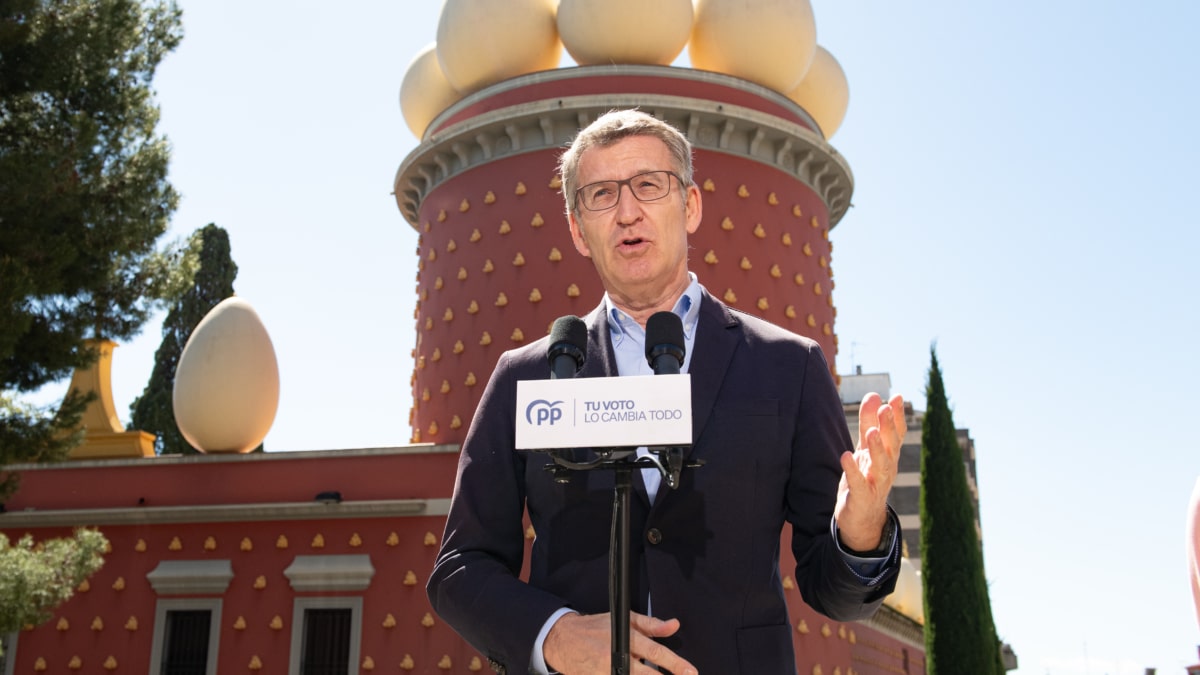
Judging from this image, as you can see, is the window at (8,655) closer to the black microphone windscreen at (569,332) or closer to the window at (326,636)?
the window at (326,636)

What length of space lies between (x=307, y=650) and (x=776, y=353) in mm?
12487

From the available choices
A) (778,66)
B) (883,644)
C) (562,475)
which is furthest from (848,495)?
(883,644)

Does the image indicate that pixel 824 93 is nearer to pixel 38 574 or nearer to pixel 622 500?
pixel 38 574

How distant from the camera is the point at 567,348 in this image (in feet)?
8.04

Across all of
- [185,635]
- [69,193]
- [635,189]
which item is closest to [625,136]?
[635,189]

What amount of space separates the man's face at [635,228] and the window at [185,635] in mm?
12910

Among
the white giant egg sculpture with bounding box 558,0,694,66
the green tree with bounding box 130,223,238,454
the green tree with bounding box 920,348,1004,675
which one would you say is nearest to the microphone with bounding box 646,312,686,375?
the white giant egg sculpture with bounding box 558,0,694,66

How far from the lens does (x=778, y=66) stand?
15297mm

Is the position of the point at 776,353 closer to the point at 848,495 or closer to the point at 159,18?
the point at 848,495

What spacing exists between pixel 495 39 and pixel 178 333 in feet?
44.8

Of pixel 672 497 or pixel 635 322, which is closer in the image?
pixel 672 497

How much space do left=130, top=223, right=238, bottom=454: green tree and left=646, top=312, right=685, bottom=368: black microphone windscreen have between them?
2267 centimetres

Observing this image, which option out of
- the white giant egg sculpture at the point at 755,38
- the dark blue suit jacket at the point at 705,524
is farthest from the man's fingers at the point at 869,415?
the white giant egg sculpture at the point at 755,38

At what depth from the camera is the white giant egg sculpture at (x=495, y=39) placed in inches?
589
